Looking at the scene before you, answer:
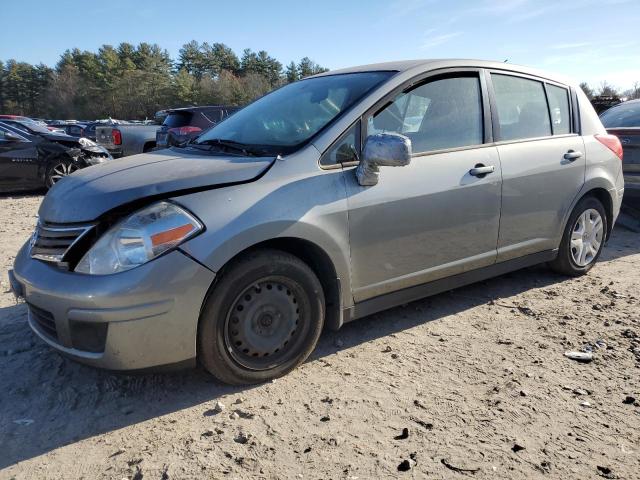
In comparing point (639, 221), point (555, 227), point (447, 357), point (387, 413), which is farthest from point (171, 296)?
point (639, 221)

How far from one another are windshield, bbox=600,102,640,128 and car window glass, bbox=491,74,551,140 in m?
3.43

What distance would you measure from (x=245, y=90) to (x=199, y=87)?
842cm

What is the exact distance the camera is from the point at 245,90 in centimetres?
8575

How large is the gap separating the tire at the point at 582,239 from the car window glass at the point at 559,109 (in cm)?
65

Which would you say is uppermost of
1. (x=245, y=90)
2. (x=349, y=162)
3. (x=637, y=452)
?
(x=245, y=90)

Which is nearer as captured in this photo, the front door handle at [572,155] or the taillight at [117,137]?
the front door handle at [572,155]

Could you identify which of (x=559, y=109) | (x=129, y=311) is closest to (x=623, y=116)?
(x=559, y=109)

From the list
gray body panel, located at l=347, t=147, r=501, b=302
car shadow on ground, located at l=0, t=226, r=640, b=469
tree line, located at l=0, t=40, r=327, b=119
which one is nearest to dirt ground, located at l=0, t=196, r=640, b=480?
car shadow on ground, located at l=0, t=226, r=640, b=469

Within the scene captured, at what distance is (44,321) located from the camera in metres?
2.66

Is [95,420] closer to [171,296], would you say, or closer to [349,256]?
[171,296]

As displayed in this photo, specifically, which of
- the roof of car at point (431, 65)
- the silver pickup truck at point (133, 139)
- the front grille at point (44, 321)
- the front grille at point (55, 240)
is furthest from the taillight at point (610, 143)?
the silver pickup truck at point (133, 139)

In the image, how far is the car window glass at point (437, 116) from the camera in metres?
3.26

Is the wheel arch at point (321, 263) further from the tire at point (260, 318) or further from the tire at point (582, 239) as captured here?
the tire at point (582, 239)

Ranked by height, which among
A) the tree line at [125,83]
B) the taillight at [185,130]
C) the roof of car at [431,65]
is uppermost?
the tree line at [125,83]
